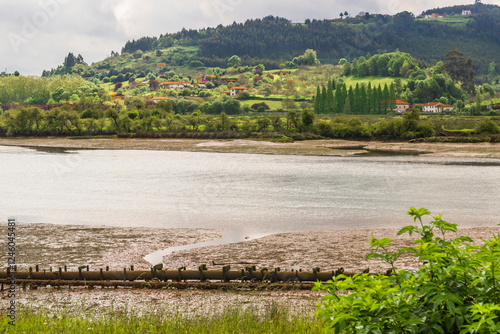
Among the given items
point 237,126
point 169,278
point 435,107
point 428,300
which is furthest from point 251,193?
point 435,107

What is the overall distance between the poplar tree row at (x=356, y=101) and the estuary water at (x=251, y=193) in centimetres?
7619

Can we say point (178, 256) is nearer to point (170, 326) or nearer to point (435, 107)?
point (170, 326)

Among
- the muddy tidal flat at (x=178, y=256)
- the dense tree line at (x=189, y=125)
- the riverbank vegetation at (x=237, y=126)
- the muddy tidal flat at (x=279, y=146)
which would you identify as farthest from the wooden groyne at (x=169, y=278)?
the dense tree line at (x=189, y=125)

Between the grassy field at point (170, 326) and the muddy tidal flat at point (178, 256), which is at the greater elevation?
the grassy field at point (170, 326)

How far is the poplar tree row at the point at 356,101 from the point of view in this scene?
133750 mm

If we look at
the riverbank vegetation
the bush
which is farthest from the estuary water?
the bush

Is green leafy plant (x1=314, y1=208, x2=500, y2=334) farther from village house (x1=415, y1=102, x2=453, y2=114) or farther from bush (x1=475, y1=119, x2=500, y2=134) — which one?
village house (x1=415, y1=102, x2=453, y2=114)

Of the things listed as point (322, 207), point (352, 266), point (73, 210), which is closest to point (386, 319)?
point (352, 266)

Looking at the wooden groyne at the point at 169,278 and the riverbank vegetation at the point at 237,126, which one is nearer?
the wooden groyne at the point at 169,278

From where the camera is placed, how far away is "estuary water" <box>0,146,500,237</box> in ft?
84.1

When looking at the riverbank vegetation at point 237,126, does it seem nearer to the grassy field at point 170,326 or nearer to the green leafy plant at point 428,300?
the grassy field at point 170,326

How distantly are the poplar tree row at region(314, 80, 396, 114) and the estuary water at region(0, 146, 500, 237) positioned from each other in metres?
76.2

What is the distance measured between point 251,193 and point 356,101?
105297 mm

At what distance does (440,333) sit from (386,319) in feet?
1.80
